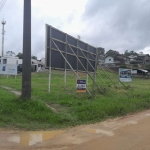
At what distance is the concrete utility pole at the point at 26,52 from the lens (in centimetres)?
870

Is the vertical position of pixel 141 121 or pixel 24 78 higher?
pixel 24 78

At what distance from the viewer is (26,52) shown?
873 centimetres

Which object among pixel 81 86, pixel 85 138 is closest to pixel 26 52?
pixel 81 86

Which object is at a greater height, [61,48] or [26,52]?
[61,48]

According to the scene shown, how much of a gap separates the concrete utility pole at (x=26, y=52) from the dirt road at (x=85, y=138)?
2615 mm

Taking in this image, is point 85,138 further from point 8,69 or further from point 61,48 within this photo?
point 8,69

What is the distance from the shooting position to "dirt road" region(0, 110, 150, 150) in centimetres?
505

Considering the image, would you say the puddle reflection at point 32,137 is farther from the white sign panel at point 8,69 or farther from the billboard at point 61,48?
the white sign panel at point 8,69

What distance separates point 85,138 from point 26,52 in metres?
4.53

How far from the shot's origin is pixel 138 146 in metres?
5.06

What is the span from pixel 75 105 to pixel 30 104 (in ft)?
6.71

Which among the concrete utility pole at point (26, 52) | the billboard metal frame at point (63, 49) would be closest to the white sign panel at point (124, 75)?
the billboard metal frame at point (63, 49)

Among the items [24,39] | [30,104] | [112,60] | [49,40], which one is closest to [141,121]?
[30,104]

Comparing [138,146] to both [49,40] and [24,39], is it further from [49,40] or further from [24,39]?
[49,40]
